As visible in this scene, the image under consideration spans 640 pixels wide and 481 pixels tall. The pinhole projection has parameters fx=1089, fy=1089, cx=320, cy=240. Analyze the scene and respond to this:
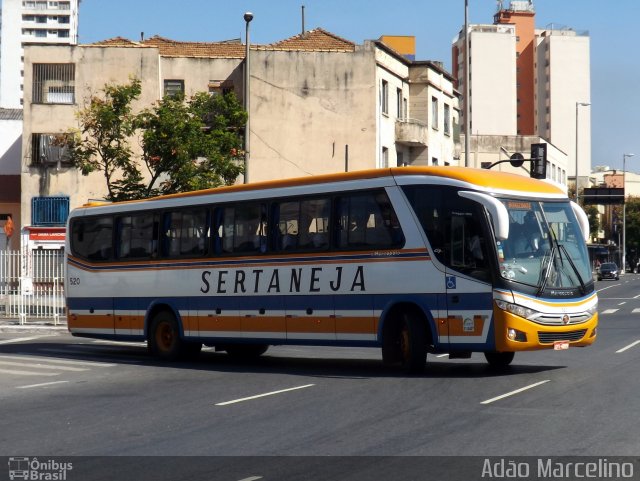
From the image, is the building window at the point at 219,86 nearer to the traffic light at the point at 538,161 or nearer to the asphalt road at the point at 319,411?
the traffic light at the point at 538,161

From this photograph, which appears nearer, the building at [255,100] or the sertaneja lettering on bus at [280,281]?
the sertaneja lettering on bus at [280,281]

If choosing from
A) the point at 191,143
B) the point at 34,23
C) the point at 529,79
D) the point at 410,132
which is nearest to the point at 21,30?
the point at 34,23

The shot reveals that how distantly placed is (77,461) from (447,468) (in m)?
3.29

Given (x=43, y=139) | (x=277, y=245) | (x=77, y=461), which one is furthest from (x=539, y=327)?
(x=43, y=139)

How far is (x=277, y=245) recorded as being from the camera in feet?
62.5

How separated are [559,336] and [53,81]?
1500 inches

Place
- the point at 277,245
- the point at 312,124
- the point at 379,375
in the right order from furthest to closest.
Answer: the point at 312,124 → the point at 277,245 → the point at 379,375

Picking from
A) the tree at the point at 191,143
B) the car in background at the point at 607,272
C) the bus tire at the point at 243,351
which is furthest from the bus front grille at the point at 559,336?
the car in background at the point at 607,272

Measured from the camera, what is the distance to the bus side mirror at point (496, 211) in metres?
15.7

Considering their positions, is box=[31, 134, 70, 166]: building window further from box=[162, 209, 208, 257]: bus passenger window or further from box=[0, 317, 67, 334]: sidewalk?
box=[162, 209, 208, 257]: bus passenger window

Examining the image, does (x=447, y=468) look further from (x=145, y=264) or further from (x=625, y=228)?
(x=625, y=228)

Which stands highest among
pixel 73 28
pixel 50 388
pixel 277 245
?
pixel 73 28

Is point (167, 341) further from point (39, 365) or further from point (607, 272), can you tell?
point (607, 272)

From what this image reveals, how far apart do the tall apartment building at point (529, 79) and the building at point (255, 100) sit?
70.6 meters
